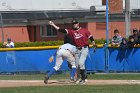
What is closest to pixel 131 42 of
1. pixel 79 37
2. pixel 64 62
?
pixel 64 62

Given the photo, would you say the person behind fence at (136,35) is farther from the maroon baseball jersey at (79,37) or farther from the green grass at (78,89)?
the green grass at (78,89)

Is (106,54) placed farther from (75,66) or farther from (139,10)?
(139,10)

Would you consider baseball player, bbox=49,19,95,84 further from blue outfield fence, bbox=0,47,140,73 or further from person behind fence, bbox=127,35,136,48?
blue outfield fence, bbox=0,47,140,73

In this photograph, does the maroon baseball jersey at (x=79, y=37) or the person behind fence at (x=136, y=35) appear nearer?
the maroon baseball jersey at (x=79, y=37)

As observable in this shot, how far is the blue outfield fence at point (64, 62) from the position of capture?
840 inches

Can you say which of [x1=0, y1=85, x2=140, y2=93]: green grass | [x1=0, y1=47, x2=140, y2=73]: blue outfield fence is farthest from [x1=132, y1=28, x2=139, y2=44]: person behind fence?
[x1=0, y1=85, x2=140, y2=93]: green grass

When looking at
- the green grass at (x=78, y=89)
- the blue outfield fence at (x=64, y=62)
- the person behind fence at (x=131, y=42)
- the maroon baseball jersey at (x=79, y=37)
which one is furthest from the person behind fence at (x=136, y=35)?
the green grass at (x=78, y=89)

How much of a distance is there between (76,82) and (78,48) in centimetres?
101

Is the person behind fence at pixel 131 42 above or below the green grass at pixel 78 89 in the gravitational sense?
above

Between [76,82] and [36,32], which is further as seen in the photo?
[36,32]

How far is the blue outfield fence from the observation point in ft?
70.0

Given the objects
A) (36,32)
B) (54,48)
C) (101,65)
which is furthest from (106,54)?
(36,32)

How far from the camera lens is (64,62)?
22.0 m

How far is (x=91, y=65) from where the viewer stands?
21688 millimetres
